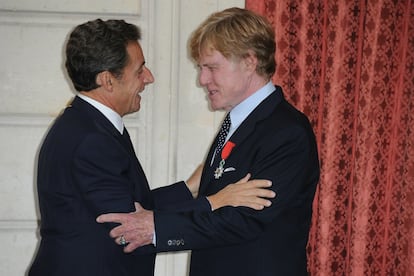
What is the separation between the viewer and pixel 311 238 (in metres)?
2.76

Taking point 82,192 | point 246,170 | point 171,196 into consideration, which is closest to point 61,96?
point 171,196

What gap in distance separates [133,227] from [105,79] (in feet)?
1.45

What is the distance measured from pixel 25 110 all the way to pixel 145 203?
3.93 ft

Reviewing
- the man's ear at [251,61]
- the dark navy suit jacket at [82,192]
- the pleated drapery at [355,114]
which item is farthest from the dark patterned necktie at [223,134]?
the pleated drapery at [355,114]

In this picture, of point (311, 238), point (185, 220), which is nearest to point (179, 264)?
point (311, 238)

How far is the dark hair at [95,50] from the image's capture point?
1.60 metres

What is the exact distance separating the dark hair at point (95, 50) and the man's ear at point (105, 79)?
0.01 meters

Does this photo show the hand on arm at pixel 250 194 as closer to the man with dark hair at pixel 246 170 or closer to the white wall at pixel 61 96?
the man with dark hair at pixel 246 170

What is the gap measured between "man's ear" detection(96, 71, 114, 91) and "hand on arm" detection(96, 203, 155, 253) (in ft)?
1.19

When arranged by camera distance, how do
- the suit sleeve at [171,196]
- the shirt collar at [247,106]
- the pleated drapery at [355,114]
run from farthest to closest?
1. the pleated drapery at [355,114]
2. the suit sleeve at [171,196]
3. the shirt collar at [247,106]

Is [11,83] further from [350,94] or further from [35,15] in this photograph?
[350,94]

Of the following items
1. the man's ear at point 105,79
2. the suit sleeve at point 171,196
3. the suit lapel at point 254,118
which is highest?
the man's ear at point 105,79

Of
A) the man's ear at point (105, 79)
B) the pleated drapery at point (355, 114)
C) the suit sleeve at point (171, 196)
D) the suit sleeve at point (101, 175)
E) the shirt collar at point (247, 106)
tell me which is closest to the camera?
the suit sleeve at point (101, 175)

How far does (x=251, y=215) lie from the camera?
163 cm
